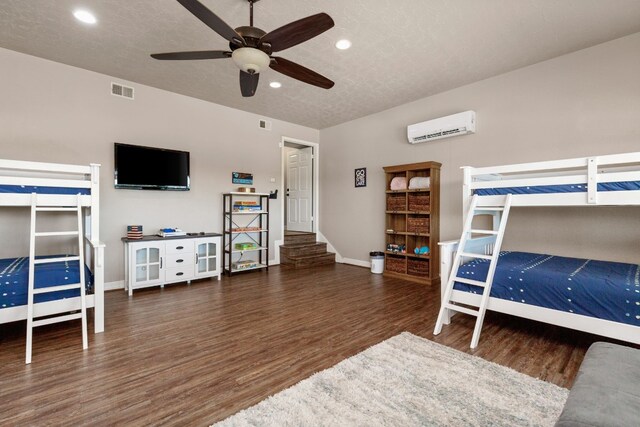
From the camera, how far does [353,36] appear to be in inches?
123

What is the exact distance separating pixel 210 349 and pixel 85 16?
3.31 m

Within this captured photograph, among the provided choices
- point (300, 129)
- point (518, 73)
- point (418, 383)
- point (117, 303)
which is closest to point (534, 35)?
point (518, 73)

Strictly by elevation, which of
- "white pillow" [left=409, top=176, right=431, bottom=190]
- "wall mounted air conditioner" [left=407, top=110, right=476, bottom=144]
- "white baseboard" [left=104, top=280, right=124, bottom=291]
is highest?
"wall mounted air conditioner" [left=407, top=110, right=476, bottom=144]

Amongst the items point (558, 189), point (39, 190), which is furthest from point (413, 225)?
point (39, 190)

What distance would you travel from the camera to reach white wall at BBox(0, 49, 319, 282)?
3559 mm

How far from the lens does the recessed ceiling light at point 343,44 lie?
3.20m

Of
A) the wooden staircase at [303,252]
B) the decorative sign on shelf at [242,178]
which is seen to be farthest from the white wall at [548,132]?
the decorative sign on shelf at [242,178]

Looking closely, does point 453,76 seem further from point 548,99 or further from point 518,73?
point 548,99

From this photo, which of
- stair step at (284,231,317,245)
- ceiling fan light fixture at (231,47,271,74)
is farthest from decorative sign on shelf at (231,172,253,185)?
ceiling fan light fixture at (231,47,271,74)

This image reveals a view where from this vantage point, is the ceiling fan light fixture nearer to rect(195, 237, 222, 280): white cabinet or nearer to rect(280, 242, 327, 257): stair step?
rect(195, 237, 222, 280): white cabinet

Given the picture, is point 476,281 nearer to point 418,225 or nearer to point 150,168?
point 418,225

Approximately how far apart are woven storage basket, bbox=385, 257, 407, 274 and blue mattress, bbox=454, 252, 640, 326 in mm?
1980

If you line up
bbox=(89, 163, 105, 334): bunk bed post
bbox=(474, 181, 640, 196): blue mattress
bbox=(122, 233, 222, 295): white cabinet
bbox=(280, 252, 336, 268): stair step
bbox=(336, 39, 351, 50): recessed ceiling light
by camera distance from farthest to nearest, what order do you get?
1. bbox=(280, 252, 336, 268): stair step
2. bbox=(122, 233, 222, 295): white cabinet
3. bbox=(336, 39, 351, 50): recessed ceiling light
4. bbox=(89, 163, 105, 334): bunk bed post
5. bbox=(474, 181, 640, 196): blue mattress

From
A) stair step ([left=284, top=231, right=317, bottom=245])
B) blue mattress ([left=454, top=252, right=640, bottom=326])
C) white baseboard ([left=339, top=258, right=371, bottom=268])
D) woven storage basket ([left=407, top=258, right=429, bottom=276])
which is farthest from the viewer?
stair step ([left=284, top=231, right=317, bottom=245])
